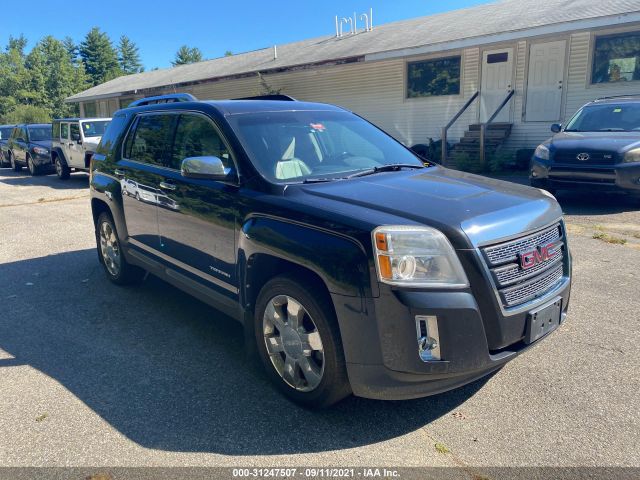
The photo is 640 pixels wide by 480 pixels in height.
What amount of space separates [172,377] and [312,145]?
6.28 ft

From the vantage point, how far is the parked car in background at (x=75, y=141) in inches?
586

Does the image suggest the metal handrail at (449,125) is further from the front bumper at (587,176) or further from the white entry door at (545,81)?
the front bumper at (587,176)

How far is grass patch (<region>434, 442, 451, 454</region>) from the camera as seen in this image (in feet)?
9.14

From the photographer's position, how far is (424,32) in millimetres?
16703

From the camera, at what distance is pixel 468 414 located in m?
3.13

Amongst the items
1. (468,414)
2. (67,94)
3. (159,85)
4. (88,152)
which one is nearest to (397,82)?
(88,152)

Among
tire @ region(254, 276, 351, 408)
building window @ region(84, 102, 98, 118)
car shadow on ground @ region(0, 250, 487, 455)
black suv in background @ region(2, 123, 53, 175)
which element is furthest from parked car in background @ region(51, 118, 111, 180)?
building window @ region(84, 102, 98, 118)

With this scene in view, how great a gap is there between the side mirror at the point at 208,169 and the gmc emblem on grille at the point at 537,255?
6.30 feet

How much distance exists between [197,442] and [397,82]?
631 inches

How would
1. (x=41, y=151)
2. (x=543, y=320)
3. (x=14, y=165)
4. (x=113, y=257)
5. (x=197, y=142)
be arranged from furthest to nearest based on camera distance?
(x=14, y=165) → (x=41, y=151) → (x=113, y=257) → (x=197, y=142) → (x=543, y=320)

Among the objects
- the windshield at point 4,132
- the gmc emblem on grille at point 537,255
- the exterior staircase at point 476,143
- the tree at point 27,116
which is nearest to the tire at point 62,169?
the windshield at point 4,132

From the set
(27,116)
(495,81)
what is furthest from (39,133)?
(27,116)

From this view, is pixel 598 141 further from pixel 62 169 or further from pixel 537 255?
pixel 62 169

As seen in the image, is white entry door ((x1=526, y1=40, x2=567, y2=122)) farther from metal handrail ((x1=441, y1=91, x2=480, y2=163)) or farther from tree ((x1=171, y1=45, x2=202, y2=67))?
tree ((x1=171, y1=45, x2=202, y2=67))
